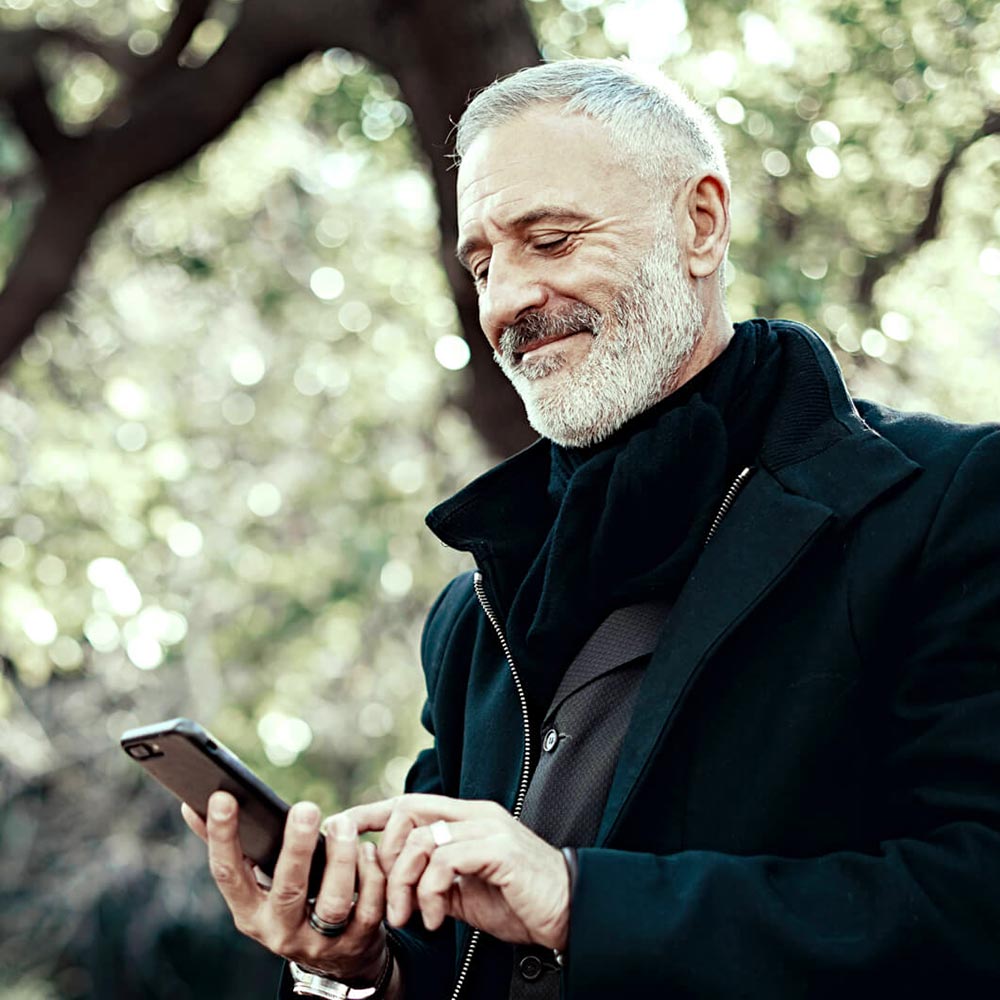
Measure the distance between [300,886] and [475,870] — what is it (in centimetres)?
32

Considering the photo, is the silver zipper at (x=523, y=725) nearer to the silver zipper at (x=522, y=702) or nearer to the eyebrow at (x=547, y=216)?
the silver zipper at (x=522, y=702)

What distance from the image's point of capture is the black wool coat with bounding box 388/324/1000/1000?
180 centimetres

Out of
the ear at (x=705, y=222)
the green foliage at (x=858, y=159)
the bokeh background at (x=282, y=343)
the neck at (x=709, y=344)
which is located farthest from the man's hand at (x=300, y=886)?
the green foliage at (x=858, y=159)

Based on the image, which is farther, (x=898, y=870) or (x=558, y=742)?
(x=558, y=742)

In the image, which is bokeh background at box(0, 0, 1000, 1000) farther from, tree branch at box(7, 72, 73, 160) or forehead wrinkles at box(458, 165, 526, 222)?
Result: forehead wrinkles at box(458, 165, 526, 222)

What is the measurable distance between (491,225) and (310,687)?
29.2ft

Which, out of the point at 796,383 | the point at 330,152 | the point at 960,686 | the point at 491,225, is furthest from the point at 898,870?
the point at 330,152

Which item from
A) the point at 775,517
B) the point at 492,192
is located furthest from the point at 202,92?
the point at 775,517

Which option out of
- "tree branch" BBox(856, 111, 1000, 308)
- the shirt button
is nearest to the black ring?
the shirt button

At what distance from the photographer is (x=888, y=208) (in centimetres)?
657

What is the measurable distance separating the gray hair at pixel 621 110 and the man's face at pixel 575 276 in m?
0.03

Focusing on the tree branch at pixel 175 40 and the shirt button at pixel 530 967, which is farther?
the tree branch at pixel 175 40

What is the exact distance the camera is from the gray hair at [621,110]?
243 cm

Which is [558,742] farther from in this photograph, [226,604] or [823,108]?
[226,604]
